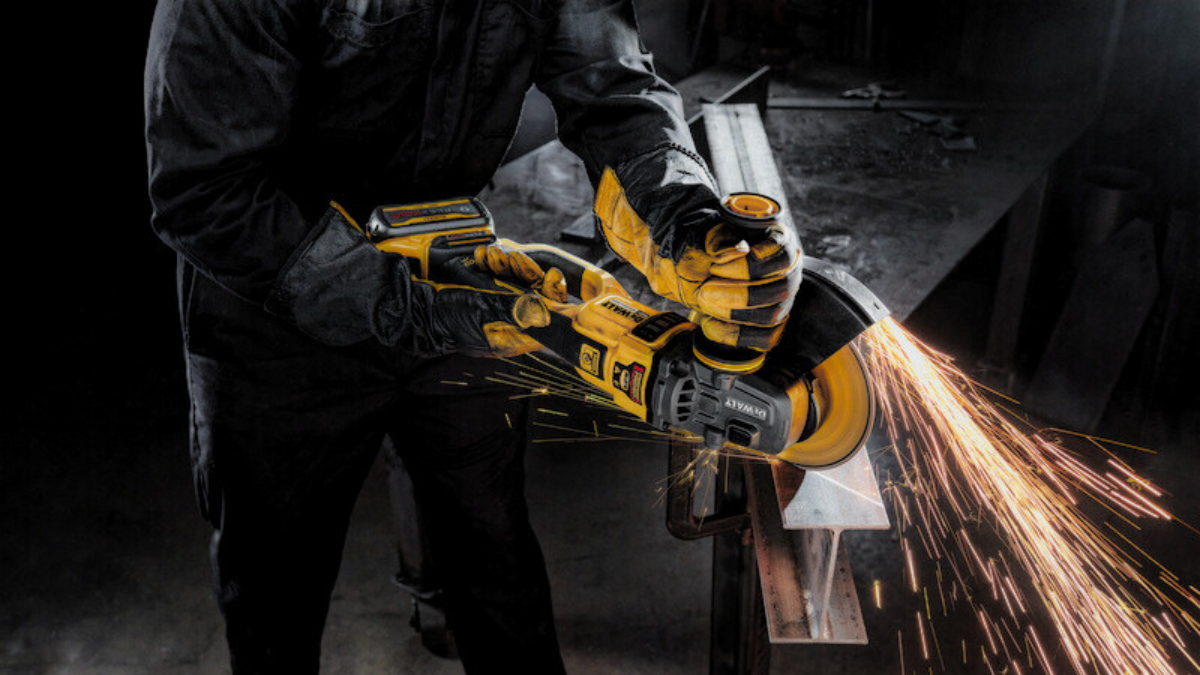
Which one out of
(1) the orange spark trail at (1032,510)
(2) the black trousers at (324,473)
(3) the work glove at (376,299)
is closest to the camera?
(3) the work glove at (376,299)

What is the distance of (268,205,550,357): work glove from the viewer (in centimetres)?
187

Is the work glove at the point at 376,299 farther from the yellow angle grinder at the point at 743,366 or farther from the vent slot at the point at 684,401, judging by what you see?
the vent slot at the point at 684,401

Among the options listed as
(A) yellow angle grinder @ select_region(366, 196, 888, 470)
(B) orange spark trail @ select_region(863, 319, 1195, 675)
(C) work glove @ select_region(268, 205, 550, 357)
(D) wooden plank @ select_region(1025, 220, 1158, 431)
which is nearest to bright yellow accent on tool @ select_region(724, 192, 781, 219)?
(A) yellow angle grinder @ select_region(366, 196, 888, 470)

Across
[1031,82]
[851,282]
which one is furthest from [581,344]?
[1031,82]

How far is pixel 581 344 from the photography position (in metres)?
1.78

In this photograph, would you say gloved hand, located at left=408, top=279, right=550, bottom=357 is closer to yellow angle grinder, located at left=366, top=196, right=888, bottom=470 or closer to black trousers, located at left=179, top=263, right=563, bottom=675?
yellow angle grinder, located at left=366, top=196, right=888, bottom=470

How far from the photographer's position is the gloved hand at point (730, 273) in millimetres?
1496

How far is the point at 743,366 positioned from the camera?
160 centimetres

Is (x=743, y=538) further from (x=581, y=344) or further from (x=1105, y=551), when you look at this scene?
(x=1105, y=551)

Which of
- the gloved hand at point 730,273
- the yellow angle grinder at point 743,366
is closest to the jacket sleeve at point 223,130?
the yellow angle grinder at point 743,366

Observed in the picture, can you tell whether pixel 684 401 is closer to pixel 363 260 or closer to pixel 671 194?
pixel 671 194

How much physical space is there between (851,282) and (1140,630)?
7.64 feet

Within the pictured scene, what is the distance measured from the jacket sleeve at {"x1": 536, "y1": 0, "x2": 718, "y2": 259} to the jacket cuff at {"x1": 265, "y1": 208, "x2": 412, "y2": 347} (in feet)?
1.64

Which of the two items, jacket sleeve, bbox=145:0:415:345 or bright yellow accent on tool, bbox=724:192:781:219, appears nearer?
bright yellow accent on tool, bbox=724:192:781:219
